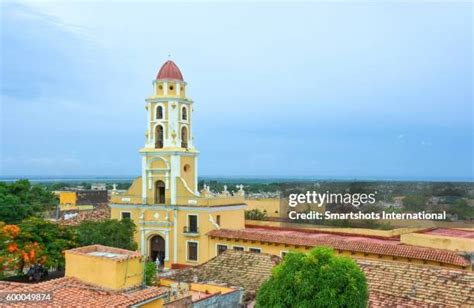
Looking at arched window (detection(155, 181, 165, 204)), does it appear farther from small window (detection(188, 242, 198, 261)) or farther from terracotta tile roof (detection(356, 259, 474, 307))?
terracotta tile roof (detection(356, 259, 474, 307))

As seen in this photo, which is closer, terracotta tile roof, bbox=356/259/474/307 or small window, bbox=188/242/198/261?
terracotta tile roof, bbox=356/259/474/307

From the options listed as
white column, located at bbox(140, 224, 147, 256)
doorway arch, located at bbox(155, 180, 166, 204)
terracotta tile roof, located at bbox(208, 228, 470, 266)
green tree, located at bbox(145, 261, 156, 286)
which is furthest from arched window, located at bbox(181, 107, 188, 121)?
green tree, located at bbox(145, 261, 156, 286)

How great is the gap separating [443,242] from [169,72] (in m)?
18.8

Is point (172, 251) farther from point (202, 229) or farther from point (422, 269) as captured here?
point (422, 269)

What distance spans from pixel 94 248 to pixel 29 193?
952 inches

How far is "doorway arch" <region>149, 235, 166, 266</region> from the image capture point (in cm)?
3045

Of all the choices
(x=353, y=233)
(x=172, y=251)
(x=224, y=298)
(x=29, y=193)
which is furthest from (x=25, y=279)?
(x=353, y=233)

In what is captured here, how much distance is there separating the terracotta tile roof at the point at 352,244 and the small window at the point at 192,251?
1564 mm

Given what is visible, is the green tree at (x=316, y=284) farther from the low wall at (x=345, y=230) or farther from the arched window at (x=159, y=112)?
the arched window at (x=159, y=112)

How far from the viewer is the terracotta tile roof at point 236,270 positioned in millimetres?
17111

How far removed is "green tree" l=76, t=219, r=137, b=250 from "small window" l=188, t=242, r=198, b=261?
3.88 meters

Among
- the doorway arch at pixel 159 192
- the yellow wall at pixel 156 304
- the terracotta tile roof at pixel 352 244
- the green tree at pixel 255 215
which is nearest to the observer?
the yellow wall at pixel 156 304

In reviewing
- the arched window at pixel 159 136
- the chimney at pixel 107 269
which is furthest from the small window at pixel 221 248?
the chimney at pixel 107 269

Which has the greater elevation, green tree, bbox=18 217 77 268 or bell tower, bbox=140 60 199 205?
bell tower, bbox=140 60 199 205
